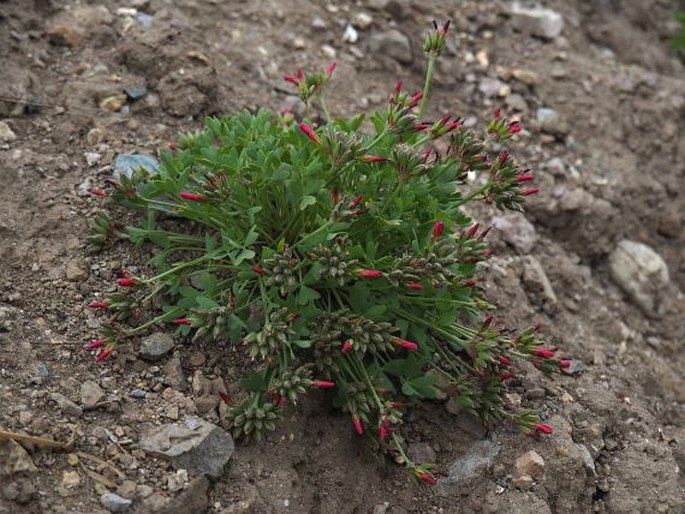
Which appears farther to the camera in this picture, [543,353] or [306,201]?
[543,353]

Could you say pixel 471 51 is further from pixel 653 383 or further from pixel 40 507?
pixel 40 507

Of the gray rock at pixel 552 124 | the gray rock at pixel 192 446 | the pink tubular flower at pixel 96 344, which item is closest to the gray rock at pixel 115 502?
the gray rock at pixel 192 446

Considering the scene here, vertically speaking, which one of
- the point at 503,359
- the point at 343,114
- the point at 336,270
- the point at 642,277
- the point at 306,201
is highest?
the point at 306,201

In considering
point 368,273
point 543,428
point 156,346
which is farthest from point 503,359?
Answer: point 156,346

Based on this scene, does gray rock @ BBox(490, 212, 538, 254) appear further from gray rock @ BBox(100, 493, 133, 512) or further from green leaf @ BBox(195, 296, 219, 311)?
gray rock @ BBox(100, 493, 133, 512)

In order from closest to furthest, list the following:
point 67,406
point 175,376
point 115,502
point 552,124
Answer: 1. point 115,502
2. point 67,406
3. point 175,376
4. point 552,124

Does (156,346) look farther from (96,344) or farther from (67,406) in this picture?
(67,406)
